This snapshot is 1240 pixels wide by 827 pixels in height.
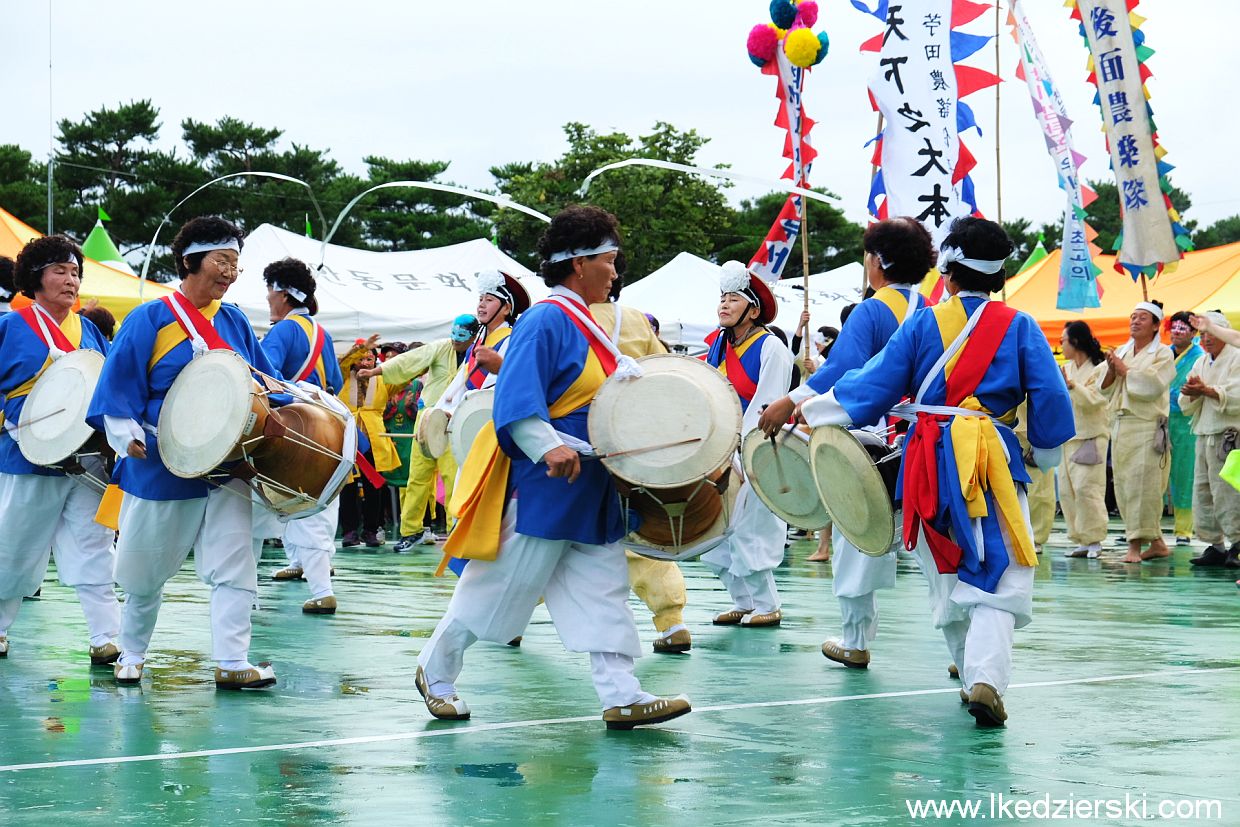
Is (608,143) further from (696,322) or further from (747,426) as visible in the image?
(747,426)

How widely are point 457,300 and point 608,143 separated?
20.2 m

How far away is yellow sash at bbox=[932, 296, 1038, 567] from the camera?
5125mm

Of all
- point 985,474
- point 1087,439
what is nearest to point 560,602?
point 985,474

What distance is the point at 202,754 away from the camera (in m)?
4.60

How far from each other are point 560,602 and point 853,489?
1.08 metres

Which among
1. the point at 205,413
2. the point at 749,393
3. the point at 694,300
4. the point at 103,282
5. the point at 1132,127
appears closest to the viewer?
the point at 205,413

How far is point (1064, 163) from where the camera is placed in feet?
40.8

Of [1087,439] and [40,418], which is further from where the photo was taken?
[1087,439]

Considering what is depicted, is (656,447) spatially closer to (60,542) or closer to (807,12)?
(60,542)

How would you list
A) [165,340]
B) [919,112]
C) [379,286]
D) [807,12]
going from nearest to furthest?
[165,340]
[807,12]
[919,112]
[379,286]

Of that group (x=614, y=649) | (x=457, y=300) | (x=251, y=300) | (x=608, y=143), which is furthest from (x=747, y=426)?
(x=608, y=143)

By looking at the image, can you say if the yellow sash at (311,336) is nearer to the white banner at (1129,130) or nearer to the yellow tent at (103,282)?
the white banner at (1129,130)

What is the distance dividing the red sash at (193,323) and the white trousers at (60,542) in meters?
1.20

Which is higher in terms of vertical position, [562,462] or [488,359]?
[488,359]
